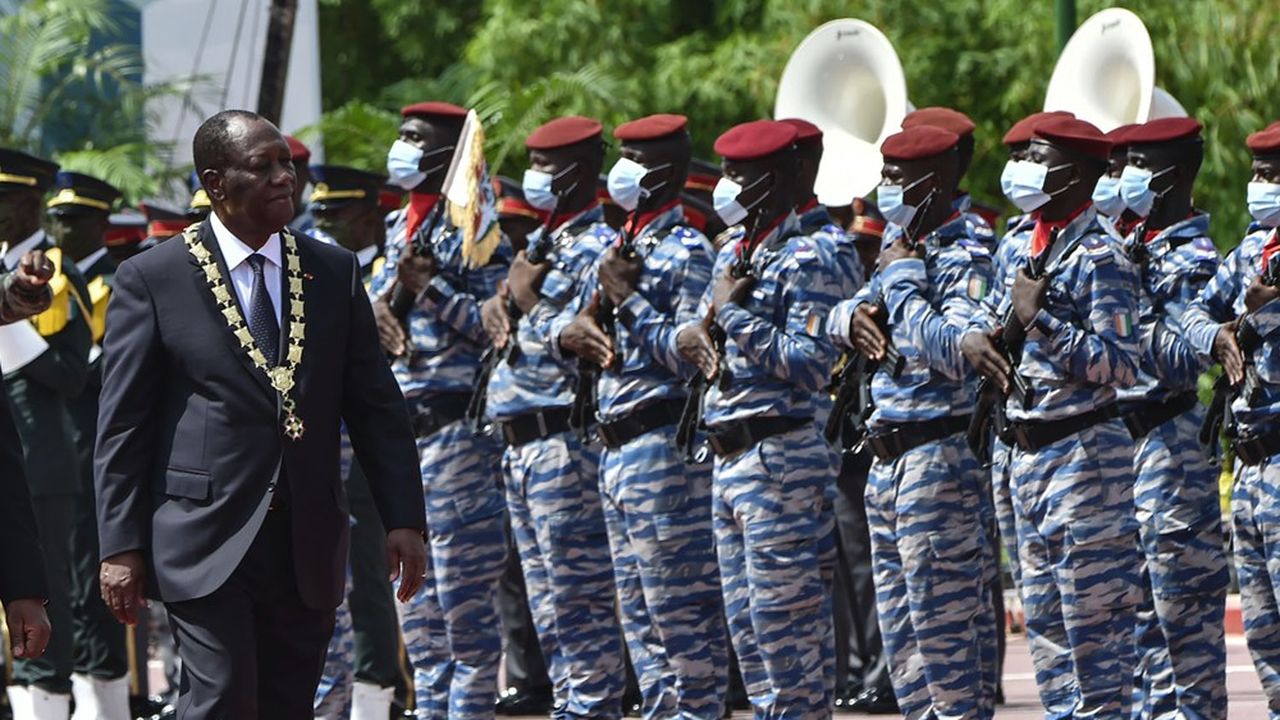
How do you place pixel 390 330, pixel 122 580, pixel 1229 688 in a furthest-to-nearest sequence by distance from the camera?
pixel 1229 688, pixel 390 330, pixel 122 580

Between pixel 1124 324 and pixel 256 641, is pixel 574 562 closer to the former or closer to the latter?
pixel 1124 324

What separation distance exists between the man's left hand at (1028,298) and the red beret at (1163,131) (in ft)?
4.59

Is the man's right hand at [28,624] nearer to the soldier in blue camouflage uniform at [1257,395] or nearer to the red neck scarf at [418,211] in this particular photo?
the red neck scarf at [418,211]

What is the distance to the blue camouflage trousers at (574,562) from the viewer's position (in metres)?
8.85

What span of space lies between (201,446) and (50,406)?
173 inches

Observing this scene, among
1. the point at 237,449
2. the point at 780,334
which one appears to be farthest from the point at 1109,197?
the point at 237,449

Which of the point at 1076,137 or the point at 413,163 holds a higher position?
the point at 1076,137

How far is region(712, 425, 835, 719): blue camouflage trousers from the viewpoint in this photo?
26.3 feet

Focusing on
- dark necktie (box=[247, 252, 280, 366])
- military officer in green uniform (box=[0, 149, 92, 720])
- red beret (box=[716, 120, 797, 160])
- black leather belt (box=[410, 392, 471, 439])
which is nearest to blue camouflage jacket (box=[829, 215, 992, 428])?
red beret (box=[716, 120, 797, 160])

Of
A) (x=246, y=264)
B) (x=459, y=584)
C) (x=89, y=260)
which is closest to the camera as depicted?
(x=246, y=264)

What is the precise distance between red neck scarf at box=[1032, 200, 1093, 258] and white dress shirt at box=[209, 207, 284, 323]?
2.84 m

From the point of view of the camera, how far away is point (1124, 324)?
7.62 metres

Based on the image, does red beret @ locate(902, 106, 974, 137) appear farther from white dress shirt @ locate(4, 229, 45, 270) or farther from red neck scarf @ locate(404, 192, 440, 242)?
white dress shirt @ locate(4, 229, 45, 270)

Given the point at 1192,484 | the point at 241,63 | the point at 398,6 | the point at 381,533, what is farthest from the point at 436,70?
the point at 1192,484
